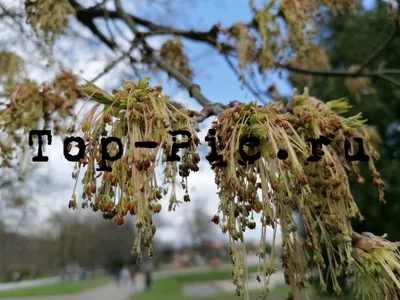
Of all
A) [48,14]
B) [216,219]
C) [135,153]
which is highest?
[48,14]

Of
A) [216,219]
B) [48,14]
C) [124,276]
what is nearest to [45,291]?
[124,276]

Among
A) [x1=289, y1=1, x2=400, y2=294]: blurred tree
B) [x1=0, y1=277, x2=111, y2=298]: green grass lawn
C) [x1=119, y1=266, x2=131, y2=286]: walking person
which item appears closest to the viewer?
[x1=289, y1=1, x2=400, y2=294]: blurred tree

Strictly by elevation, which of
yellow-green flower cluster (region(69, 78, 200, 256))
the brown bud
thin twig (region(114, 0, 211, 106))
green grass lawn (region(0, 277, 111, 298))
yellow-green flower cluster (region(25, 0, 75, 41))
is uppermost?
yellow-green flower cluster (region(25, 0, 75, 41))

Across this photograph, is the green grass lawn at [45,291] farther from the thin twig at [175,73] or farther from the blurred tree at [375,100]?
the thin twig at [175,73]

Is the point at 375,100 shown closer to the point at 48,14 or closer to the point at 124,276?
the point at 48,14

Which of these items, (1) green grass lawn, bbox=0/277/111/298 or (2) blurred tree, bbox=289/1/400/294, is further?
(1) green grass lawn, bbox=0/277/111/298

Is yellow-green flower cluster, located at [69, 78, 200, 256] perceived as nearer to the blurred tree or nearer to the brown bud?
the brown bud

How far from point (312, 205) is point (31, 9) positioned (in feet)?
6.37

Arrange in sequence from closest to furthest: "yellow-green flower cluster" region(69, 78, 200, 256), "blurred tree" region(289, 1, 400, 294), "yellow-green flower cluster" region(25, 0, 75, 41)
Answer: "yellow-green flower cluster" region(69, 78, 200, 256)
"yellow-green flower cluster" region(25, 0, 75, 41)
"blurred tree" region(289, 1, 400, 294)

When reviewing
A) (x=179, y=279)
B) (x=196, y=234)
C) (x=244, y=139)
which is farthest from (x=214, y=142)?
(x=196, y=234)

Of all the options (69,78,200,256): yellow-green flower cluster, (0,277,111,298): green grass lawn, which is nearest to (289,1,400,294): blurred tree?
(69,78,200,256): yellow-green flower cluster

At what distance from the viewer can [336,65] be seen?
1401 cm

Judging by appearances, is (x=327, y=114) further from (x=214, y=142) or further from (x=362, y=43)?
(x=362, y=43)

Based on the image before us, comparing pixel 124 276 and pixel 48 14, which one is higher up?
pixel 48 14
